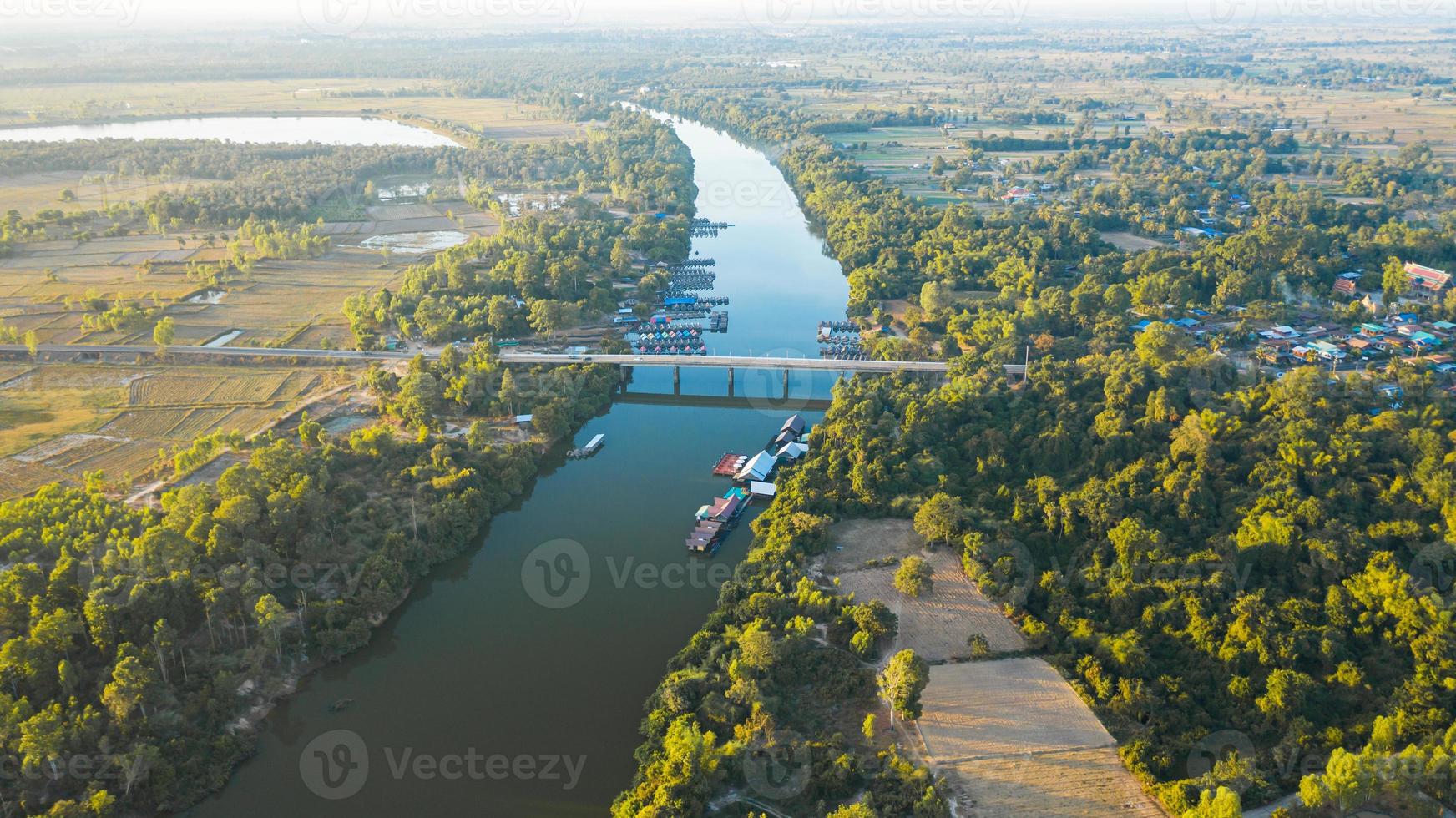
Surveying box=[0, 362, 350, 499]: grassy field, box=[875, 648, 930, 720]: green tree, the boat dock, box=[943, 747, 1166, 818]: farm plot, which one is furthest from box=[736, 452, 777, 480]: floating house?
box=[0, 362, 350, 499]: grassy field

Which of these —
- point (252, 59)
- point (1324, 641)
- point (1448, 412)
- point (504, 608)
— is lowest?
point (504, 608)

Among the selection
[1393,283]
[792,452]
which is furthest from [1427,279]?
[792,452]

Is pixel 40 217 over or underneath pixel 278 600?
over

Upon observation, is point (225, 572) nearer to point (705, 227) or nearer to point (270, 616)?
point (270, 616)

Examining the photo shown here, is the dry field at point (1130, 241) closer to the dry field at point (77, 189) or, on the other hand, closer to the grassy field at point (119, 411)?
the grassy field at point (119, 411)

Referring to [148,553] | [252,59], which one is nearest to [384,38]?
[252,59]

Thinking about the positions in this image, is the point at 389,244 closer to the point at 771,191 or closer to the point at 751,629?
the point at 771,191

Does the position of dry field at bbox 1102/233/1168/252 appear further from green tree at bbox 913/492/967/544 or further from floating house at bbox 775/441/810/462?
green tree at bbox 913/492/967/544
